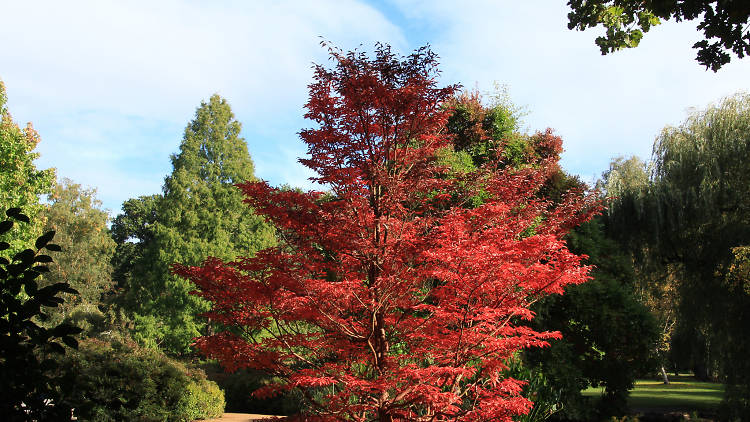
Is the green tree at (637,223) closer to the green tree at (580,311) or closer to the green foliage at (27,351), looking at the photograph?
the green tree at (580,311)

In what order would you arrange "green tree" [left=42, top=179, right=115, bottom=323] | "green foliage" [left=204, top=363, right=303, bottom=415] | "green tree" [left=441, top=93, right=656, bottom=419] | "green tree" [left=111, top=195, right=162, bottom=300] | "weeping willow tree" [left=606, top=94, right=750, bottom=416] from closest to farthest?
1. "green tree" [left=441, top=93, right=656, bottom=419]
2. "weeping willow tree" [left=606, top=94, right=750, bottom=416]
3. "green foliage" [left=204, top=363, right=303, bottom=415]
4. "green tree" [left=42, top=179, right=115, bottom=323]
5. "green tree" [left=111, top=195, right=162, bottom=300]

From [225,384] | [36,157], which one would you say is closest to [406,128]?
[225,384]

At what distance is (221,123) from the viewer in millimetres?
20219

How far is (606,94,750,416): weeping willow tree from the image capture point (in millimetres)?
12570

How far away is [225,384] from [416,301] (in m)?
11.6

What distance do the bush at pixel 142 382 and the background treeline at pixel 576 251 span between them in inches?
1.3

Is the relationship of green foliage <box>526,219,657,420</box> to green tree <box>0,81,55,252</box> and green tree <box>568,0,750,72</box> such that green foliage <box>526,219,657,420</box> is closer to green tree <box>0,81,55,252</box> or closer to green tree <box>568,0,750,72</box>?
green tree <box>568,0,750,72</box>

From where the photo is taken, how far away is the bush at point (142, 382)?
9.63 meters

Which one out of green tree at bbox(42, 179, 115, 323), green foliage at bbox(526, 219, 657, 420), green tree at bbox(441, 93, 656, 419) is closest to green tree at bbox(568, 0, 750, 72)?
green tree at bbox(441, 93, 656, 419)

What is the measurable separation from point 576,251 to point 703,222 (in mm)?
3579

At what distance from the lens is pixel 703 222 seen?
13.7 m

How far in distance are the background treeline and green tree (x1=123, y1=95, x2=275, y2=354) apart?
54 mm

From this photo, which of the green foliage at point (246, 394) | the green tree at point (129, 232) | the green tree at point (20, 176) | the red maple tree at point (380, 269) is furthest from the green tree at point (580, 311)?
the green tree at point (129, 232)

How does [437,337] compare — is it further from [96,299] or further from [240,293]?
[96,299]
